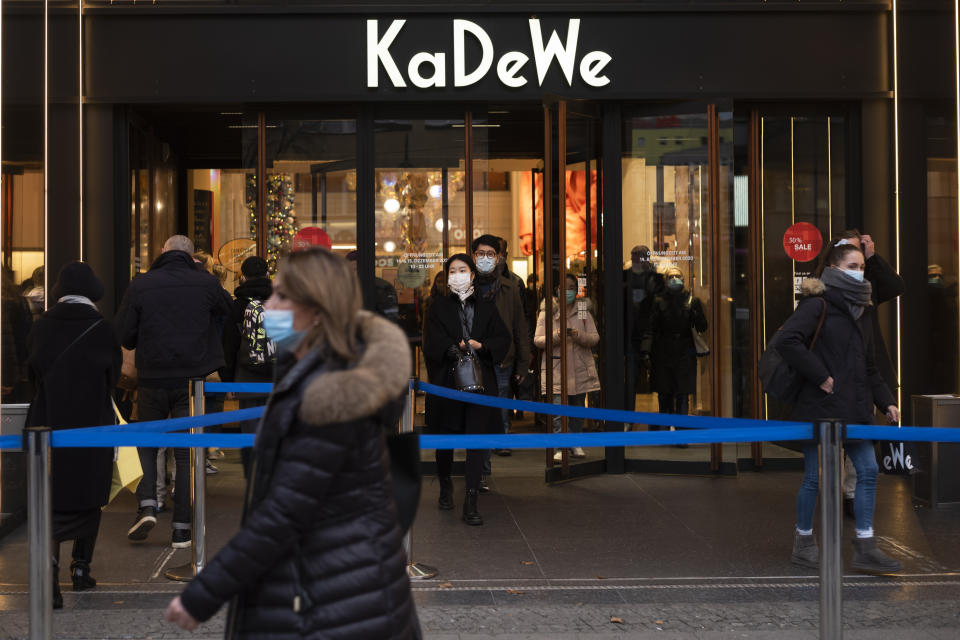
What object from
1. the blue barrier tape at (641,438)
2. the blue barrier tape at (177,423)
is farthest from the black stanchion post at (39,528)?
the blue barrier tape at (641,438)

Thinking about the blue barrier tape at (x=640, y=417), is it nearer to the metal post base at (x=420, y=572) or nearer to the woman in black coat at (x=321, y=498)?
the metal post base at (x=420, y=572)

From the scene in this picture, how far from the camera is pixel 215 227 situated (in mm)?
11203

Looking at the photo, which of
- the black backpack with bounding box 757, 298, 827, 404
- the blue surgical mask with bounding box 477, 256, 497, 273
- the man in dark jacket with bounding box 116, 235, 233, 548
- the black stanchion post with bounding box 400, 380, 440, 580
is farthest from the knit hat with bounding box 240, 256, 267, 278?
the black backpack with bounding box 757, 298, 827, 404

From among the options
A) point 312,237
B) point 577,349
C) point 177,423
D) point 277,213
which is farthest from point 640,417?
point 277,213

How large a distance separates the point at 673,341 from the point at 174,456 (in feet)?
14.9

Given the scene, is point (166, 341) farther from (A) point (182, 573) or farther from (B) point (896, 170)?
(B) point (896, 170)

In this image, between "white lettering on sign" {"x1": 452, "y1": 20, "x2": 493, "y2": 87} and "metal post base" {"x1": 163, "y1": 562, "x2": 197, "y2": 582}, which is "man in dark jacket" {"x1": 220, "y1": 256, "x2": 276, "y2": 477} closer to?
"metal post base" {"x1": 163, "y1": 562, "x2": 197, "y2": 582}

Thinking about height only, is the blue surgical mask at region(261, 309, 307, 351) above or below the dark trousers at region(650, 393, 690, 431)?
above

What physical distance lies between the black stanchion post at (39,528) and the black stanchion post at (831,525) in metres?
3.16

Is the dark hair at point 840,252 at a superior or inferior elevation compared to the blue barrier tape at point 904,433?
superior

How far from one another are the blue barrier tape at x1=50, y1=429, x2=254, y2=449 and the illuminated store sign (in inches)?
212

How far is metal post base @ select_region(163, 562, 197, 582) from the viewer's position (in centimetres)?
667

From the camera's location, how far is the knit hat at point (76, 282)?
6.46 m

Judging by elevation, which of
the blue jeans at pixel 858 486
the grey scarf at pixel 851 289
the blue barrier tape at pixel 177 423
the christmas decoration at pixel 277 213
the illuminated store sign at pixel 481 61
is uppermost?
the illuminated store sign at pixel 481 61
